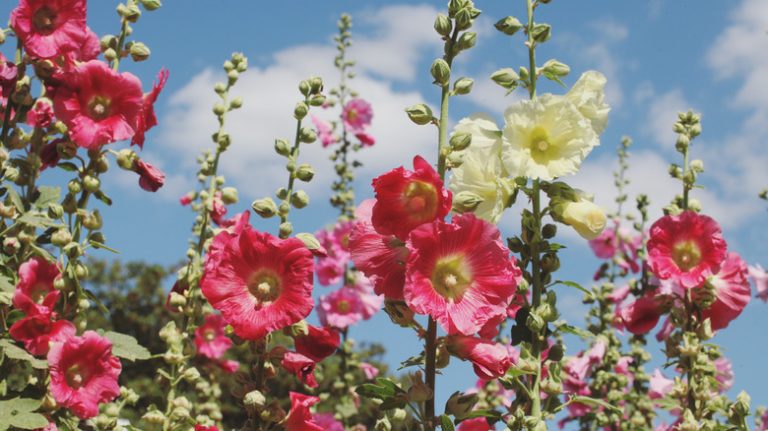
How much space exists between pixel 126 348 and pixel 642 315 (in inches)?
85.6

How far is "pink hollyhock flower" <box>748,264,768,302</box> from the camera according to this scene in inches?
192

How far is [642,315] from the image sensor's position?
375cm

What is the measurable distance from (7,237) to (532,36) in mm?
1834

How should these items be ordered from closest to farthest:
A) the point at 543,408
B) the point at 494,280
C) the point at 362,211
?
1. the point at 494,280
2. the point at 362,211
3. the point at 543,408

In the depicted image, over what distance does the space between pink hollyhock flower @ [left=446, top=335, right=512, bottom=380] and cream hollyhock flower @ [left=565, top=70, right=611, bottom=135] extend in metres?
0.69

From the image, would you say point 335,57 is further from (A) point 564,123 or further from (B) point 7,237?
(A) point 564,123

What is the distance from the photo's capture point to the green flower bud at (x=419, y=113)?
202 centimetres

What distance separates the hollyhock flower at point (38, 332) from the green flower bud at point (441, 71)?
1.48 meters

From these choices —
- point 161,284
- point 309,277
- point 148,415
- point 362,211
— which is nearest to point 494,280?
point 362,211

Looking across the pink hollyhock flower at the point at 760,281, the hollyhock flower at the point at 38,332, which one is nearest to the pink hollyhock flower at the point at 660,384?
the pink hollyhock flower at the point at 760,281

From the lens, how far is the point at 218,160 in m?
3.29

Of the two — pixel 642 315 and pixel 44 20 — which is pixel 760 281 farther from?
pixel 44 20

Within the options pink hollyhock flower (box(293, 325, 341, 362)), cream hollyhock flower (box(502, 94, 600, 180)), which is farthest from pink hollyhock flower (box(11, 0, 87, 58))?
cream hollyhock flower (box(502, 94, 600, 180))

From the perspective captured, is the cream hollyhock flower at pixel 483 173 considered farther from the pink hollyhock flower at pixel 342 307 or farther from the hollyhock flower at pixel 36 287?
the pink hollyhock flower at pixel 342 307
